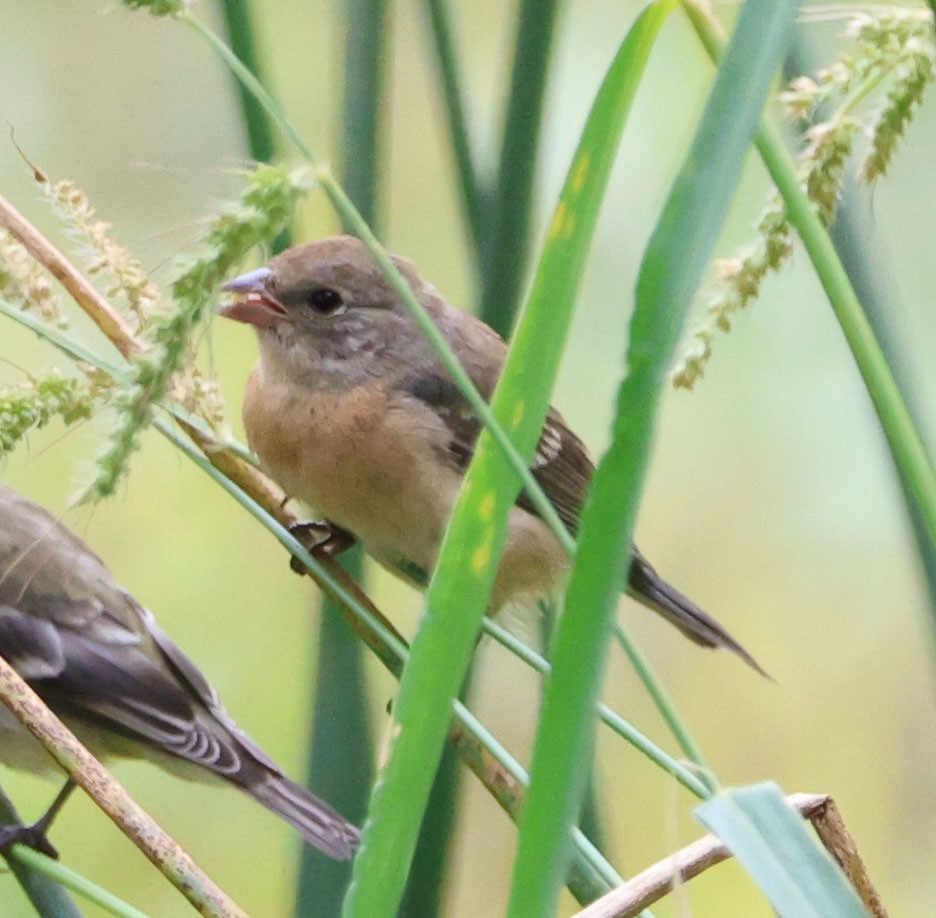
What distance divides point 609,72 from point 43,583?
1.05m

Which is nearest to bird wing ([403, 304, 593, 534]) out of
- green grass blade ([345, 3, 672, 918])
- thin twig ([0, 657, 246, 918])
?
thin twig ([0, 657, 246, 918])

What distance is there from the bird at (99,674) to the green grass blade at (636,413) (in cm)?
83

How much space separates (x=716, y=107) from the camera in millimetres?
451

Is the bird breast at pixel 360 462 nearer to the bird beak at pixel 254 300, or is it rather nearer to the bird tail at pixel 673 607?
the bird beak at pixel 254 300

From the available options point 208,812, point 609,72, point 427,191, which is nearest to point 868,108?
point 609,72

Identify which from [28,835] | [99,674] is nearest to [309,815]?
[28,835]

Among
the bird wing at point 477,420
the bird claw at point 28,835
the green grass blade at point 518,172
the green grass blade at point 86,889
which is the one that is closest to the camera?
the green grass blade at point 86,889

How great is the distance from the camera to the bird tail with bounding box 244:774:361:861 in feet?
3.07

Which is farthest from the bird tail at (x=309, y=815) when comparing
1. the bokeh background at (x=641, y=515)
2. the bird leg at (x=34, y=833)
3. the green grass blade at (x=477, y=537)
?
the bokeh background at (x=641, y=515)

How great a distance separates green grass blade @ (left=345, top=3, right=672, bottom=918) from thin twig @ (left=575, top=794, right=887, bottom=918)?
0.51ft

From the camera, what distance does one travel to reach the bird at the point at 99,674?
4.26 ft

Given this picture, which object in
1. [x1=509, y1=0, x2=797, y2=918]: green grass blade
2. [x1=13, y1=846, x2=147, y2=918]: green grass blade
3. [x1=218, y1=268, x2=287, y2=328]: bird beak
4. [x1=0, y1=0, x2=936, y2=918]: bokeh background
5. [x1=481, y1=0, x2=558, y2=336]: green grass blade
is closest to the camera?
[x1=509, y1=0, x2=797, y2=918]: green grass blade

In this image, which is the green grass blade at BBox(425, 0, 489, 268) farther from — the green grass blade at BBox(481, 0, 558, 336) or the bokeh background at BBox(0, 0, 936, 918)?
the bokeh background at BBox(0, 0, 936, 918)

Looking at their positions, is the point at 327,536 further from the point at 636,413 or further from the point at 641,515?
the point at 641,515
